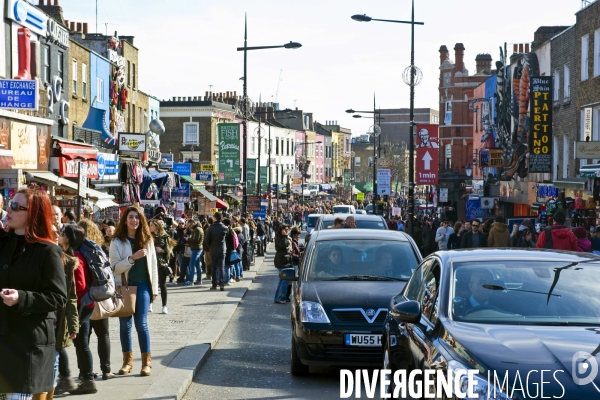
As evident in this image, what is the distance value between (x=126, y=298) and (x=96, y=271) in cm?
139

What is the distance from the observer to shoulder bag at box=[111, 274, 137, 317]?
9.49 metres

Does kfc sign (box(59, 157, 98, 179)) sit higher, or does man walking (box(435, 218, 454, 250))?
kfc sign (box(59, 157, 98, 179))

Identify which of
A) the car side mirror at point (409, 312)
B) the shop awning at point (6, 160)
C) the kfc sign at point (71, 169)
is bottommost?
the car side mirror at point (409, 312)

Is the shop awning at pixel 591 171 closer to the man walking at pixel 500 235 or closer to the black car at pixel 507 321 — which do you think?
the man walking at pixel 500 235

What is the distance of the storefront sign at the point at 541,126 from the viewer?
1373 inches

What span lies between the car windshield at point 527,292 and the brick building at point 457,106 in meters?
70.7

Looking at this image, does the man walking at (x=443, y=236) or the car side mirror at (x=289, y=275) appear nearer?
Result: the car side mirror at (x=289, y=275)

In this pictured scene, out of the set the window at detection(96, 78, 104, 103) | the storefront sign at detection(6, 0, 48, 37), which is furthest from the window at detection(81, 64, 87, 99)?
the storefront sign at detection(6, 0, 48, 37)

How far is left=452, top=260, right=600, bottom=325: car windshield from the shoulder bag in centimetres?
397

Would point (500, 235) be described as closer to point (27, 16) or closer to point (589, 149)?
point (589, 149)

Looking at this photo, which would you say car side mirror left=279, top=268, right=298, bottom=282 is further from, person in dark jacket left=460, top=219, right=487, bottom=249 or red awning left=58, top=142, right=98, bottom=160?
red awning left=58, top=142, right=98, bottom=160

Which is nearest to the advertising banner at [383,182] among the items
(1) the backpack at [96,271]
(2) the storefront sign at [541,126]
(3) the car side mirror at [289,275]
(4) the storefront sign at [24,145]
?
(2) the storefront sign at [541,126]

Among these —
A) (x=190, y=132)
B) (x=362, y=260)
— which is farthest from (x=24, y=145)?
(x=190, y=132)

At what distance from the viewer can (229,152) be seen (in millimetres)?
37906
